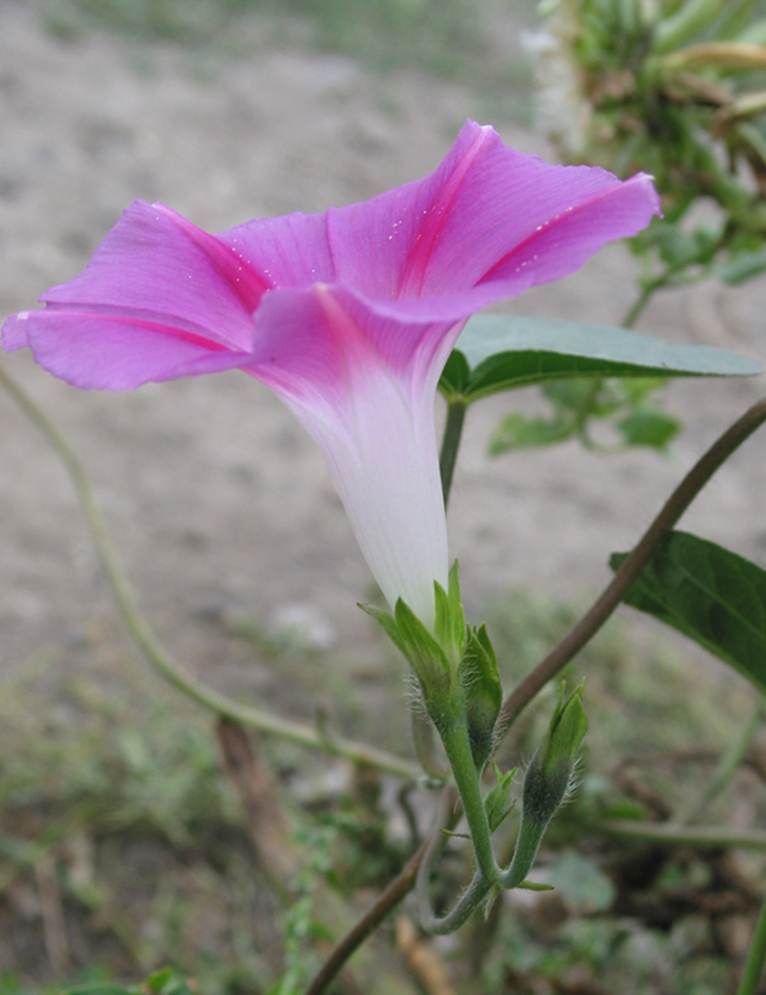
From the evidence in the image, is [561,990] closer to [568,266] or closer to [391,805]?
[391,805]

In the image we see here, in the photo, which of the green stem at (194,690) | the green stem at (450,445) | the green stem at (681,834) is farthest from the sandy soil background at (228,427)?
the green stem at (450,445)

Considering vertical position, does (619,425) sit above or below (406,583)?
above

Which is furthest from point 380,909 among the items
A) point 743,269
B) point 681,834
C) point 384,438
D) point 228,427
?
point 228,427

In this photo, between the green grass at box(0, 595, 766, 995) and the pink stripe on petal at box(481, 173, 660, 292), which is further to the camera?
the green grass at box(0, 595, 766, 995)

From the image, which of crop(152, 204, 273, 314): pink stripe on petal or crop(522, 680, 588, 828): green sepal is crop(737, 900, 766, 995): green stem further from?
crop(152, 204, 273, 314): pink stripe on petal

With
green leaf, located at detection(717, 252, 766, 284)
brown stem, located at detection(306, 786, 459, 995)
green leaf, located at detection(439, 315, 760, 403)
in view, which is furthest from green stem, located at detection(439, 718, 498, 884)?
green leaf, located at detection(717, 252, 766, 284)

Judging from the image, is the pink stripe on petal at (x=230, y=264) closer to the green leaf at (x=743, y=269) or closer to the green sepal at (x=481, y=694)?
the green sepal at (x=481, y=694)

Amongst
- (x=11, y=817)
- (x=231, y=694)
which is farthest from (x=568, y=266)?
(x=231, y=694)
